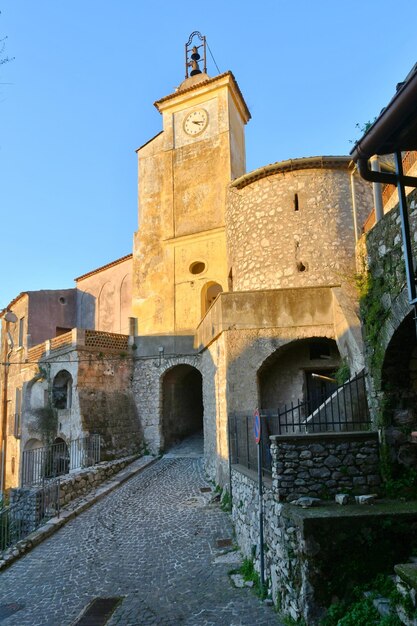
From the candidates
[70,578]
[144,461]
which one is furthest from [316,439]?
[144,461]

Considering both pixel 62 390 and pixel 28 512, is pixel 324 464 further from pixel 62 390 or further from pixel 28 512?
pixel 62 390

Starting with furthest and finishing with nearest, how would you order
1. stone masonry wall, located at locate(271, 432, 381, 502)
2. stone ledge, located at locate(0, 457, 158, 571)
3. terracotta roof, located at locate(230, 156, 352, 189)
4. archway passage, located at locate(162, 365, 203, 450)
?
archway passage, located at locate(162, 365, 203, 450)
terracotta roof, located at locate(230, 156, 352, 189)
stone ledge, located at locate(0, 457, 158, 571)
stone masonry wall, located at locate(271, 432, 381, 502)

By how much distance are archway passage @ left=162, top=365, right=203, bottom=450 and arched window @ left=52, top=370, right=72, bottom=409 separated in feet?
14.0

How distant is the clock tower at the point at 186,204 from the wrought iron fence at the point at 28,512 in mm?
8184

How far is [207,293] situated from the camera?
63.7ft

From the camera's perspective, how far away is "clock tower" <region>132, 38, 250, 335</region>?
18266 millimetres

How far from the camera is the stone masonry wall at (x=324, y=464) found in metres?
6.08

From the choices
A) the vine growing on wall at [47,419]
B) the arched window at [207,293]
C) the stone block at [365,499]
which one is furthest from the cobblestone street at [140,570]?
the arched window at [207,293]

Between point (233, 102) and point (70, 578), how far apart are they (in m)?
18.6

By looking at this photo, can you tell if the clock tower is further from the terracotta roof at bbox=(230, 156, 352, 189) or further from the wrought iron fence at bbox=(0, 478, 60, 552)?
the wrought iron fence at bbox=(0, 478, 60, 552)

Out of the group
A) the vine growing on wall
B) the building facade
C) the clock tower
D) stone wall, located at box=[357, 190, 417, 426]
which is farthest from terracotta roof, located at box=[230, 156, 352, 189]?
the vine growing on wall

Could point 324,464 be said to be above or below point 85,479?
above

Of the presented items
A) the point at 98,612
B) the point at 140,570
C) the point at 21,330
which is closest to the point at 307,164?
the point at 140,570

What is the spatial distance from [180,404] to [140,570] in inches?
444
